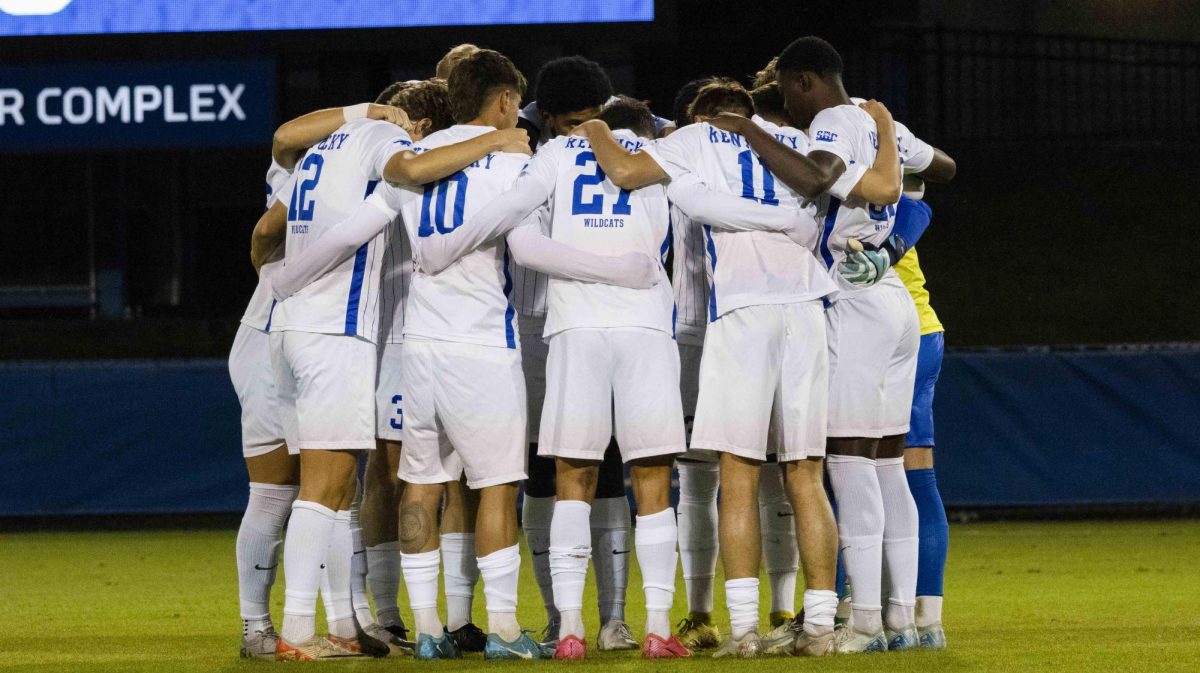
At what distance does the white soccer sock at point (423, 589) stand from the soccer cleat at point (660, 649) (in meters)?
0.71

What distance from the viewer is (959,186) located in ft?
53.0

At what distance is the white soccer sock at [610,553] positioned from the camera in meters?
5.95

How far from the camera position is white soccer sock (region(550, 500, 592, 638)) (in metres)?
5.39

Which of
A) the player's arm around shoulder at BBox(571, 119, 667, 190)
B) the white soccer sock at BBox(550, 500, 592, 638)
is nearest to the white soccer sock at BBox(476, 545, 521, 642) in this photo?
the white soccer sock at BBox(550, 500, 592, 638)

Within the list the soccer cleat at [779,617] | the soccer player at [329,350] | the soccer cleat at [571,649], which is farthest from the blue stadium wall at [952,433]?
the soccer cleat at [571,649]

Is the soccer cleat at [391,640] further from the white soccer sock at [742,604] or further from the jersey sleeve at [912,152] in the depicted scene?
the jersey sleeve at [912,152]

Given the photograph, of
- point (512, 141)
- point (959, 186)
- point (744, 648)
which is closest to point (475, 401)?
point (512, 141)

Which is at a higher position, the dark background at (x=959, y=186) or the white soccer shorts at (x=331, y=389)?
the dark background at (x=959, y=186)

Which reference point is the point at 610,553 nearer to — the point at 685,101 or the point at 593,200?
the point at 593,200

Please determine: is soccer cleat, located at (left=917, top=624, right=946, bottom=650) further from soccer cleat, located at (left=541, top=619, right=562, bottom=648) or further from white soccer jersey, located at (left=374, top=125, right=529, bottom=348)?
white soccer jersey, located at (left=374, top=125, right=529, bottom=348)

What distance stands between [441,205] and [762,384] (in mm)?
1210

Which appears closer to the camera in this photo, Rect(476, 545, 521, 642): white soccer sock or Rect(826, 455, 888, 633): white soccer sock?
Rect(476, 545, 521, 642): white soccer sock

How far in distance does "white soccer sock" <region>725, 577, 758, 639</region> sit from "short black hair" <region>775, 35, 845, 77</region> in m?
1.75

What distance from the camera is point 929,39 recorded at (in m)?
16.8
